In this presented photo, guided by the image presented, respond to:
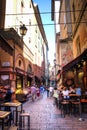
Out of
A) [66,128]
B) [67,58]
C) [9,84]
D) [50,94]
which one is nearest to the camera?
[66,128]

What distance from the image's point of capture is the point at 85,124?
260 inches

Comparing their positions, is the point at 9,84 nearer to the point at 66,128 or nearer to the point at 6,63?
the point at 6,63

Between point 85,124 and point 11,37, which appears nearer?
point 85,124

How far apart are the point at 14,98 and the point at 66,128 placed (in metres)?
10.4

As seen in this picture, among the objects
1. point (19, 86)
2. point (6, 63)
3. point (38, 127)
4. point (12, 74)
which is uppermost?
point (6, 63)

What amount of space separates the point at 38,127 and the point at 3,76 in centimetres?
1010

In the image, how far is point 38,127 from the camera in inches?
249

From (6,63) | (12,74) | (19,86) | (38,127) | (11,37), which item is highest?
(11,37)

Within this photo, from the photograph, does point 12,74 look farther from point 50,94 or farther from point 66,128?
point 66,128

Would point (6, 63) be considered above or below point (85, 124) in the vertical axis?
above

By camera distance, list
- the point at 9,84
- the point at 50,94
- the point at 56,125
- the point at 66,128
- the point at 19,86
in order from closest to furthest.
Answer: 1. the point at 66,128
2. the point at 56,125
3. the point at 9,84
4. the point at 19,86
5. the point at 50,94

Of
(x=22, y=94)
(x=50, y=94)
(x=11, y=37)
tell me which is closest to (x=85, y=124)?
(x=22, y=94)

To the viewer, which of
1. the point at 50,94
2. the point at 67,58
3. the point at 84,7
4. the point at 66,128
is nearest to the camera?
the point at 66,128

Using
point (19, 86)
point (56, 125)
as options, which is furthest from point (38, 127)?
point (19, 86)
